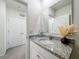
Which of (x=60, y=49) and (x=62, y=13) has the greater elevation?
(x=62, y=13)

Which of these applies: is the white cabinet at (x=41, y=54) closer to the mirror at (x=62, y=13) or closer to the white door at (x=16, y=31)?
the mirror at (x=62, y=13)

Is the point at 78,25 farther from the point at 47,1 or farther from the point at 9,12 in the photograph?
the point at 9,12

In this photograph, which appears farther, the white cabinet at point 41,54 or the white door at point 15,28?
the white door at point 15,28

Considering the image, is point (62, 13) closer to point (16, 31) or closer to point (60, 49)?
point (60, 49)

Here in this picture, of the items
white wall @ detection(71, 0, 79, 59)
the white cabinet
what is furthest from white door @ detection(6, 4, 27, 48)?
white wall @ detection(71, 0, 79, 59)

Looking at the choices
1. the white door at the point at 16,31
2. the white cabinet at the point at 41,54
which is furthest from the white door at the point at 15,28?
the white cabinet at the point at 41,54

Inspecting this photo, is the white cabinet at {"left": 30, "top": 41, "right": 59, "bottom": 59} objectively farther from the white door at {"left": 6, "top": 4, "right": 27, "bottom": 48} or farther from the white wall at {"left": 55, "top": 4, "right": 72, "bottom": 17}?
the white door at {"left": 6, "top": 4, "right": 27, "bottom": 48}

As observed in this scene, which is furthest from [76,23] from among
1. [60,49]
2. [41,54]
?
[41,54]

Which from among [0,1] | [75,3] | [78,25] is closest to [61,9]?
[75,3]

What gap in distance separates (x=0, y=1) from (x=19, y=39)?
9.30ft

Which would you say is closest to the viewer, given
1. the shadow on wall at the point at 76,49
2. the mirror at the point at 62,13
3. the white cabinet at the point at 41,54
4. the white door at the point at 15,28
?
the white cabinet at the point at 41,54

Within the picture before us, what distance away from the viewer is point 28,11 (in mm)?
2545

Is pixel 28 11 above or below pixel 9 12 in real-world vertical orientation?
below

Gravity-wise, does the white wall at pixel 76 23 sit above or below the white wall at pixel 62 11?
below
